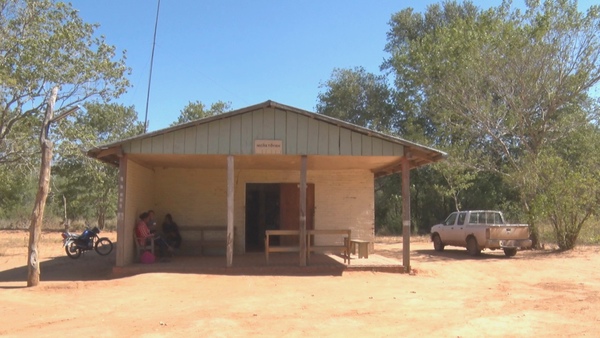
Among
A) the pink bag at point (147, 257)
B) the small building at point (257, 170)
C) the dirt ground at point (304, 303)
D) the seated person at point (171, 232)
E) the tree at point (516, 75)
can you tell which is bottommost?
the dirt ground at point (304, 303)

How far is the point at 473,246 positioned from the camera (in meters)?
17.8

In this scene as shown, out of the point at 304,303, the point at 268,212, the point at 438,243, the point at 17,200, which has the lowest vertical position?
the point at 304,303

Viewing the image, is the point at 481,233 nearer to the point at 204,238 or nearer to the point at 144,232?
the point at 204,238

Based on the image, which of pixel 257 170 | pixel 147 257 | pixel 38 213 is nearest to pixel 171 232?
pixel 147 257

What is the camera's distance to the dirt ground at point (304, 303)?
717cm

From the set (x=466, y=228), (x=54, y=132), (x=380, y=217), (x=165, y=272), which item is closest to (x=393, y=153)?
(x=165, y=272)

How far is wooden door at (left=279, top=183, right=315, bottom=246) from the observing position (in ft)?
55.1

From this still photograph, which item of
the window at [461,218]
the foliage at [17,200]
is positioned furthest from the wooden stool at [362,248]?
the foliage at [17,200]

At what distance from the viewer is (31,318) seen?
7.83 meters

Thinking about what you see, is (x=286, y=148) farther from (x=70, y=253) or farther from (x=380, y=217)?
(x=380, y=217)

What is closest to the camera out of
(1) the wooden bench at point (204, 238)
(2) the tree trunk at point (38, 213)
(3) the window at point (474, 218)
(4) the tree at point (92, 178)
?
(2) the tree trunk at point (38, 213)

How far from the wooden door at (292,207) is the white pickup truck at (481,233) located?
17.6 feet

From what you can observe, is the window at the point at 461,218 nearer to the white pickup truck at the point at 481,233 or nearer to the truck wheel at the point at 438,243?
the white pickup truck at the point at 481,233

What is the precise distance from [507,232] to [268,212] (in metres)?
7.86
